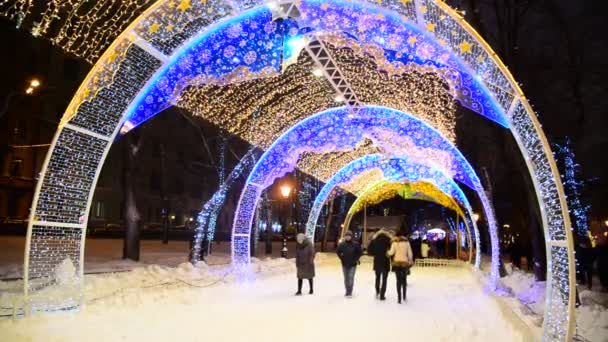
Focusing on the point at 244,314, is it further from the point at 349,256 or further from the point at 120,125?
the point at 120,125

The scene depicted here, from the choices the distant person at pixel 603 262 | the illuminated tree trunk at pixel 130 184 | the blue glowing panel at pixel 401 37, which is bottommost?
the distant person at pixel 603 262

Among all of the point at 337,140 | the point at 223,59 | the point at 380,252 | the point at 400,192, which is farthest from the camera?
the point at 400,192

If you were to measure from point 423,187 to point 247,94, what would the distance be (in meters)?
15.4

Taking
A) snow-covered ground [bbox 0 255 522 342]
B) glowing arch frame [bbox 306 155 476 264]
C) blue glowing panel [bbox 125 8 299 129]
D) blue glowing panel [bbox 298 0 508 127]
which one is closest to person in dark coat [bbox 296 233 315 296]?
snow-covered ground [bbox 0 255 522 342]

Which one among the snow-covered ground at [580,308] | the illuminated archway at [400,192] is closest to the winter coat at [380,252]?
the snow-covered ground at [580,308]

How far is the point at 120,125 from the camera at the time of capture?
7.64 m

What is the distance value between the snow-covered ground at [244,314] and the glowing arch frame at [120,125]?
0.92 metres

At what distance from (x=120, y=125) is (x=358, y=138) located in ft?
30.9

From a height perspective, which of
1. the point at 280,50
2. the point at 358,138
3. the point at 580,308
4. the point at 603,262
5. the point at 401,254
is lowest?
the point at 580,308

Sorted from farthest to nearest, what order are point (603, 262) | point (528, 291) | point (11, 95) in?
point (11, 95) → point (603, 262) → point (528, 291)

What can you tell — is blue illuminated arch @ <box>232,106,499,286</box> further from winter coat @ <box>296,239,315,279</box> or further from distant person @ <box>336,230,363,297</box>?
distant person @ <box>336,230,363,297</box>

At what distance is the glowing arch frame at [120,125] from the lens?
5.78 metres

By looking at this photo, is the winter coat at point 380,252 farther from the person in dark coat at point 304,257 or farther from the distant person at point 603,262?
the distant person at point 603,262

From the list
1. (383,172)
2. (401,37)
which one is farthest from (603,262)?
(383,172)
